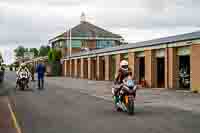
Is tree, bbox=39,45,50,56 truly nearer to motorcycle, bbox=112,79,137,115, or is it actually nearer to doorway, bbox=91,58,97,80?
doorway, bbox=91,58,97,80

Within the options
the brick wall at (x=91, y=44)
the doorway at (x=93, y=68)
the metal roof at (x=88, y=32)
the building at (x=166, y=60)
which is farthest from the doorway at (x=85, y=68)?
the brick wall at (x=91, y=44)

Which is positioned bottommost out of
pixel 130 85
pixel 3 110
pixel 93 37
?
pixel 3 110

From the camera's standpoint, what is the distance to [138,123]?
12.2 metres

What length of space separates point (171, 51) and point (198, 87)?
16.6 feet

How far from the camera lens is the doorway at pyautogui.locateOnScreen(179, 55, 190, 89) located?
30766 millimetres

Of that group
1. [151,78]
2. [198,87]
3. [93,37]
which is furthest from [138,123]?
[93,37]

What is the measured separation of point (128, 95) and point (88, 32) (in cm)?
7462

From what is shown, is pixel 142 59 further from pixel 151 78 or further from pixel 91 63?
pixel 91 63

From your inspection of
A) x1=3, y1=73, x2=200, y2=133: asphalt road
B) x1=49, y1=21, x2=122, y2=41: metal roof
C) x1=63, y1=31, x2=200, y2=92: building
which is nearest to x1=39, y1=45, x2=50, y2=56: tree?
x1=49, y1=21, x2=122, y2=41: metal roof

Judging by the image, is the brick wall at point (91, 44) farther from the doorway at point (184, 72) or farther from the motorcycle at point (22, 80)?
the motorcycle at point (22, 80)

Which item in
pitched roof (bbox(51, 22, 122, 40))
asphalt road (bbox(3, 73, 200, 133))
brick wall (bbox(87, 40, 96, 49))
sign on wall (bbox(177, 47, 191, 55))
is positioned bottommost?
asphalt road (bbox(3, 73, 200, 133))

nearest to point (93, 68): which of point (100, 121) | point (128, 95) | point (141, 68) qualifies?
point (141, 68)

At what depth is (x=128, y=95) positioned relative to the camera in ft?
47.8

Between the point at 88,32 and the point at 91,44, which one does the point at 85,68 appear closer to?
the point at 91,44
